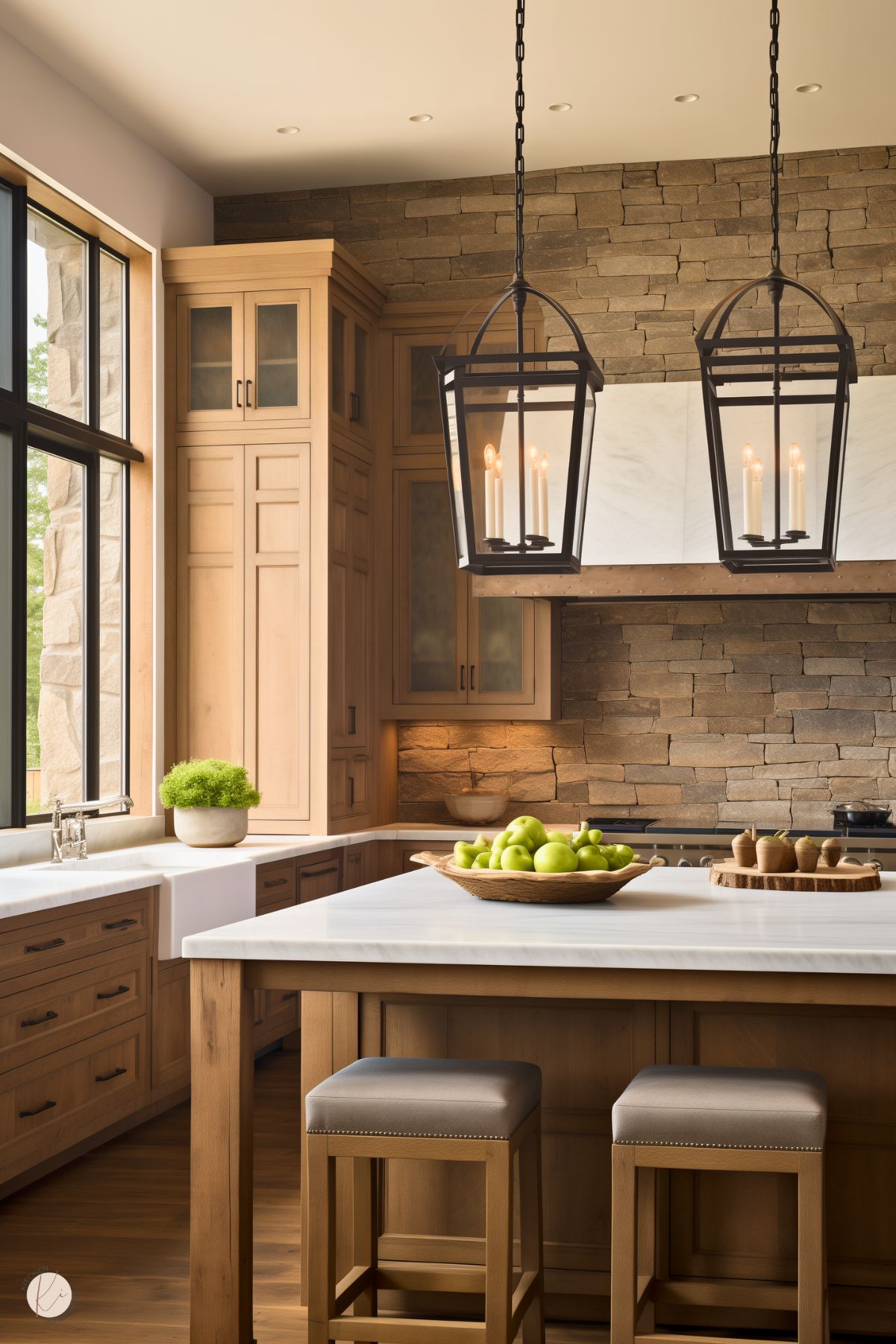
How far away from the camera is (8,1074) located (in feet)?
11.3

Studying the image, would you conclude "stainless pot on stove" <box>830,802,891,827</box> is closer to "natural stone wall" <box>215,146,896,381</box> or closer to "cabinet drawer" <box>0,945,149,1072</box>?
"natural stone wall" <box>215,146,896,381</box>

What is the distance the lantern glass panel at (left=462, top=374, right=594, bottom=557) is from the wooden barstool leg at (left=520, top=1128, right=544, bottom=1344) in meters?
1.08

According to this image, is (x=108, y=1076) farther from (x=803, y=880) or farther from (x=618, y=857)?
(x=803, y=880)

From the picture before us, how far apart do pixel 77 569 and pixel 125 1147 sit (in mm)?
2127

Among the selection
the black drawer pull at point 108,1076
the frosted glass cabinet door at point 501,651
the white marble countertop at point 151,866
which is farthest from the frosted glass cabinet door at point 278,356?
the black drawer pull at point 108,1076

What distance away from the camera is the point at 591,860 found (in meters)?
2.80

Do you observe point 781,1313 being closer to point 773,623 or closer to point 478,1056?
point 478,1056

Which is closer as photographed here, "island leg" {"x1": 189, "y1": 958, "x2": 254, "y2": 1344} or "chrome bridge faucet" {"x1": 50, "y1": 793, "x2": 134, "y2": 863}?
Answer: "island leg" {"x1": 189, "y1": 958, "x2": 254, "y2": 1344}

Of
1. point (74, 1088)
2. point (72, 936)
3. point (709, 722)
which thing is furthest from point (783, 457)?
point (709, 722)

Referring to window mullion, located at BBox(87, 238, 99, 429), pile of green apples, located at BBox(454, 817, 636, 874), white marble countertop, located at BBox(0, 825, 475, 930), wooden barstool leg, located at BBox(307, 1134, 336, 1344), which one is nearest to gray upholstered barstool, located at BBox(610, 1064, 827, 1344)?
wooden barstool leg, located at BBox(307, 1134, 336, 1344)

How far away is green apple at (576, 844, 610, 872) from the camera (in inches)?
110

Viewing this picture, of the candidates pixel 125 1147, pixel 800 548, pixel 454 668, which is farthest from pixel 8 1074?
pixel 454 668

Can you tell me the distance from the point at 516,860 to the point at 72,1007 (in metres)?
1.61

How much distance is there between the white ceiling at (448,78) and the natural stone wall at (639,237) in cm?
12
